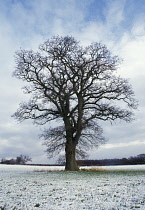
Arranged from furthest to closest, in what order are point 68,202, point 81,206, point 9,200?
point 9,200 → point 68,202 → point 81,206

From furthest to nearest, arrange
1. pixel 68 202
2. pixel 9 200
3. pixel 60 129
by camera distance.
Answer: pixel 60 129 → pixel 9 200 → pixel 68 202

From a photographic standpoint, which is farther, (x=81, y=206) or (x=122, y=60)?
(x=122, y=60)

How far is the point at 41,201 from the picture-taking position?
33.9 ft

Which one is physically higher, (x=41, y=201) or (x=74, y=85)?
(x=74, y=85)

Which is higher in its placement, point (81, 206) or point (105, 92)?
point (105, 92)

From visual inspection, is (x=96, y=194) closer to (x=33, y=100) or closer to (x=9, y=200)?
(x=9, y=200)

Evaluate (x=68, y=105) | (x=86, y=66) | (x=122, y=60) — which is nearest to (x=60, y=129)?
(x=68, y=105)

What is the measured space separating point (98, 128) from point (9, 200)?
19247mm

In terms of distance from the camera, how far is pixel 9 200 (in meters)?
10.8

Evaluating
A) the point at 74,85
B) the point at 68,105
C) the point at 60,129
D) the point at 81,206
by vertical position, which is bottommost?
the point at 81,206

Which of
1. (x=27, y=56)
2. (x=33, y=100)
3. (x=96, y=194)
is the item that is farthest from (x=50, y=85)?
(x=96, y=194)

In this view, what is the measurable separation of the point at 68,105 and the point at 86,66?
5007 millimetres

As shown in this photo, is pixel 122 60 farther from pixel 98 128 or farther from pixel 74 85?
pixel 98 128

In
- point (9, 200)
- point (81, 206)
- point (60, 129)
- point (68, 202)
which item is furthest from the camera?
point (60, 129)
